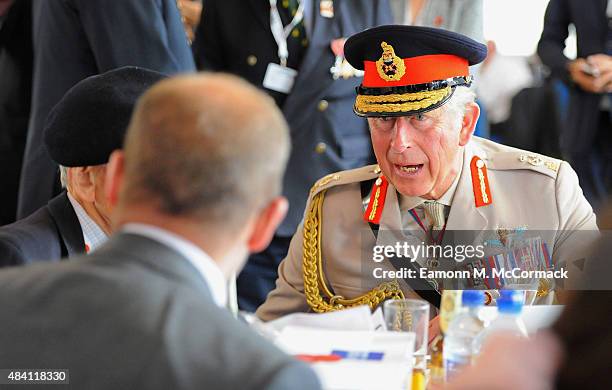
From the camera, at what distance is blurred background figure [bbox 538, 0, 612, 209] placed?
441 cm

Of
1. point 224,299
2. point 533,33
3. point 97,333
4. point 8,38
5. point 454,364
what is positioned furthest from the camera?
point 533,33

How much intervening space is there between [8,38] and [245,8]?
97 cm

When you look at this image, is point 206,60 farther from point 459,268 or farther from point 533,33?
point 533,33

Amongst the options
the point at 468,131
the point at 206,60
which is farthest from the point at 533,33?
the point at 468,131

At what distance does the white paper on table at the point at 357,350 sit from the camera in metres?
1.74

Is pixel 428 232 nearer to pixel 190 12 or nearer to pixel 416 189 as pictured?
pixel 416 189

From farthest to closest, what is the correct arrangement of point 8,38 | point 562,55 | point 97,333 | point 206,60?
point 562,55
point 206,60
point 8,38
point 97,333

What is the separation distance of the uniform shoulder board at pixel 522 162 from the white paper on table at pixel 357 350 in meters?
0.94

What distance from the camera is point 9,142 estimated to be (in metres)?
4.05

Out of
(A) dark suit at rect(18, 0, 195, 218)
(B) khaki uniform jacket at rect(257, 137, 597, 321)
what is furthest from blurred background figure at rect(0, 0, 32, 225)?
(B) khaki uniform jacket at rect(257, 137, 597, 321)

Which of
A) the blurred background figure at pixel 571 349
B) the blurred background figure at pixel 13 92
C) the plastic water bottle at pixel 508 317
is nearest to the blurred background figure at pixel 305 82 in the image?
the blurred background figure at pixel 13 92

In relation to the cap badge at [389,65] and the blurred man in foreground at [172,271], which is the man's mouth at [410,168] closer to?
the cap badge at [389,65]

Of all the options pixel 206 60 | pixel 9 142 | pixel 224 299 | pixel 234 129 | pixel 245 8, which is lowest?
pixel 9 142

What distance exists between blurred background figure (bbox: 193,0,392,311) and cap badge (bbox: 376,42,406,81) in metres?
1.30
